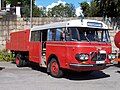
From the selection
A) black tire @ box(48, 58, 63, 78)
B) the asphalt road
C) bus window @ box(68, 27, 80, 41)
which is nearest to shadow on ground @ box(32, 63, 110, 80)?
the asphalt road

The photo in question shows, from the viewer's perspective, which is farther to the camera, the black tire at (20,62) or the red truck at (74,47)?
the black tire at (20,62)

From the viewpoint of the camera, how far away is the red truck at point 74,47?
1311 cm

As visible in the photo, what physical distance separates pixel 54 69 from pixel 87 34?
2.12m

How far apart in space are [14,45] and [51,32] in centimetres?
514

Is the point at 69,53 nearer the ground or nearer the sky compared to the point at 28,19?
nearer the ground

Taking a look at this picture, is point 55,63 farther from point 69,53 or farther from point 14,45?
point 14,45

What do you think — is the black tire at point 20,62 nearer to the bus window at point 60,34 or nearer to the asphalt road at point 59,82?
the asphalt road at point 59,82

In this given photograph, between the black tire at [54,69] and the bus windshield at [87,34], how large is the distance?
148 cm

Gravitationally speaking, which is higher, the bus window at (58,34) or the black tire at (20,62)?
the bus window at (58,34)

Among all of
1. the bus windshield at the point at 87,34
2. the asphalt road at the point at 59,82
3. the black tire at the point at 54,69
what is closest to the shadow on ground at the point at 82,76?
the asphalt road at the point at 59,82

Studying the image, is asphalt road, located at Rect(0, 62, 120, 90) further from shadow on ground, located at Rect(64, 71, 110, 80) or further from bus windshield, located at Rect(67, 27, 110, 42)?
bus windshield, located at Rect(67, 27, 110, 42)

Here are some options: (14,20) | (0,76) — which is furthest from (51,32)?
(14,20)

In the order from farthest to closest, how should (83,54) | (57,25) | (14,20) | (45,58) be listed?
1. (14,20)
2. (45,58)
3. (57,25)
4. (83,54)

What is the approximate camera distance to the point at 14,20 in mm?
23359
